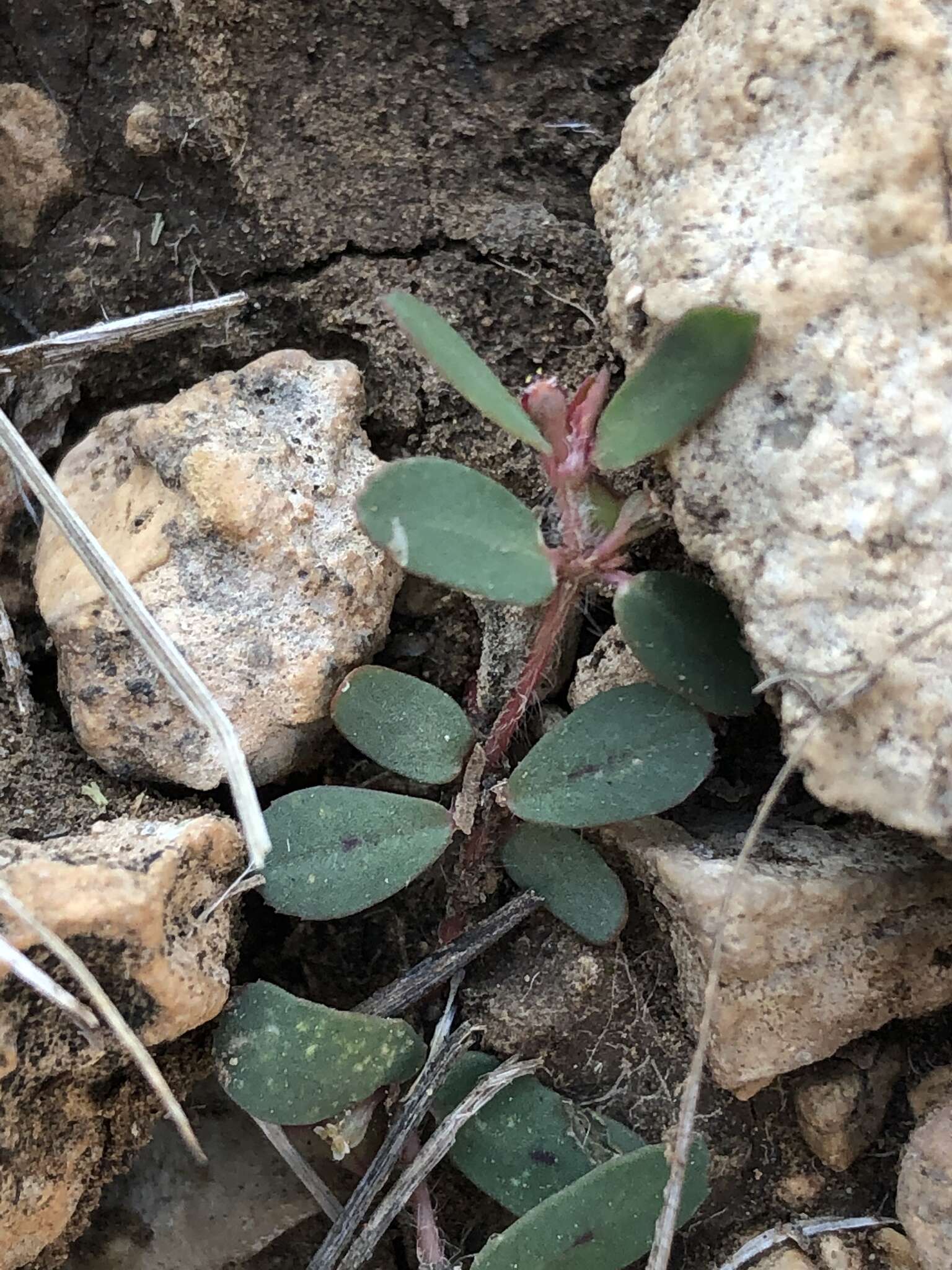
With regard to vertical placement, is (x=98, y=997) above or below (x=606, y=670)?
below

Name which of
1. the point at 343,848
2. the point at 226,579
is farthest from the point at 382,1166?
the point at 226,579

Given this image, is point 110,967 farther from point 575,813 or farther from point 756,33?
point 756,33

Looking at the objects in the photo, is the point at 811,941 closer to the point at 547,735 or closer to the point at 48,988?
the point at 547,735

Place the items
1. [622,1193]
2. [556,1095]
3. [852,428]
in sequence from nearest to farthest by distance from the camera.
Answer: [852,428] → [622,1193] → [556,1095]

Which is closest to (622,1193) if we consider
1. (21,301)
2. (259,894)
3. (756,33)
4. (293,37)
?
(259,894)

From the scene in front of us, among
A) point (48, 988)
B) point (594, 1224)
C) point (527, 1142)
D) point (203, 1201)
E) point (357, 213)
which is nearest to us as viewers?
point (48, 988)

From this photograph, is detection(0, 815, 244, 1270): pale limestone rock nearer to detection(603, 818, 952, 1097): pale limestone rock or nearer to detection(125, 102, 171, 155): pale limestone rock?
detection(603, 818, 952, 1097): pale limestone rock

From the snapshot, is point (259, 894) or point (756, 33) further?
point (259, 894)

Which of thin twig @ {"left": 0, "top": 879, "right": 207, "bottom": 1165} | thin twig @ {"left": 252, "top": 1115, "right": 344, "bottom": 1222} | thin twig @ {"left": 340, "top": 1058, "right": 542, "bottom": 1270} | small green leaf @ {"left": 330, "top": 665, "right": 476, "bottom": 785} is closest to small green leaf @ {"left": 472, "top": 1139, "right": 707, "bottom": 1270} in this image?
thin twig @ {"left": 340, "top": 1058, "right": 542, "bottom": 1270}
